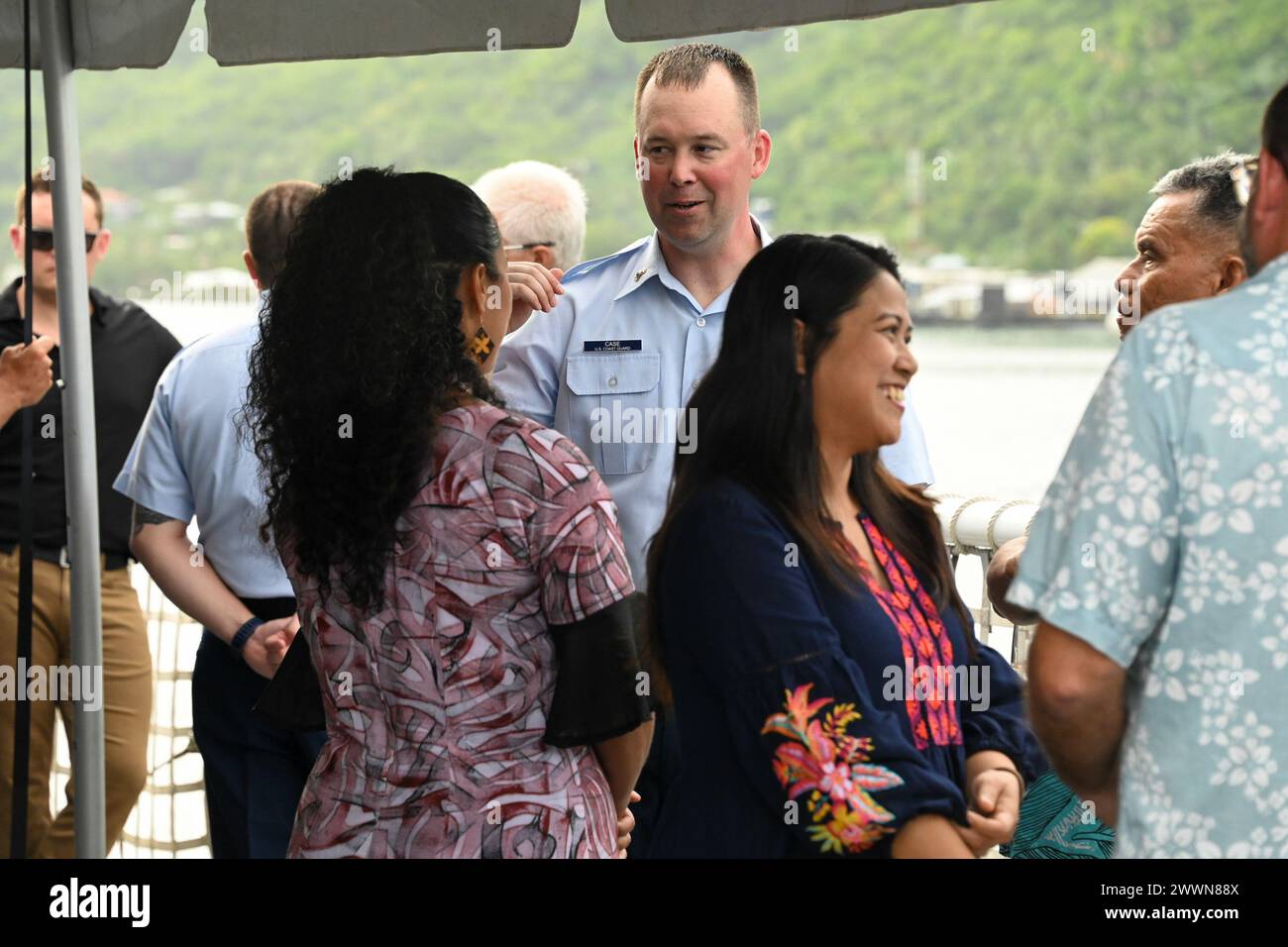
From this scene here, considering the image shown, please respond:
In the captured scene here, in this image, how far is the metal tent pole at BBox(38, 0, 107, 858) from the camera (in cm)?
282

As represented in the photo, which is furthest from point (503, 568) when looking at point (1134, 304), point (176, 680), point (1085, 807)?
point (176, 680)

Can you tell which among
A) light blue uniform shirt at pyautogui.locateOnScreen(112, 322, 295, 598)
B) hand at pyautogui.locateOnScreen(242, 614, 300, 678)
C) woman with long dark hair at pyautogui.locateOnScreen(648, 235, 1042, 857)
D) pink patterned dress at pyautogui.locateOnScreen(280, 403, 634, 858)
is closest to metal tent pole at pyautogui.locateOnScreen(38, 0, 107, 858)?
light blue uniform shirt at pyautogui.locateOnScreen(112, 322, 295, 598)

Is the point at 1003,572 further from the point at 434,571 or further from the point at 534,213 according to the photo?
the point at 534,213

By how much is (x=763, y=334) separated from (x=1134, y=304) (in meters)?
0.95

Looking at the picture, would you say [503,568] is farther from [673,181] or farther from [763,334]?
[673,181]

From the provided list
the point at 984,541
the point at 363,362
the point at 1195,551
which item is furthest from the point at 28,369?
→ the point at 1195,551

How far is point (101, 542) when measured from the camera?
148 inches

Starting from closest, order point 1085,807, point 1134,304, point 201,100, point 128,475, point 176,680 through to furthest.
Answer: point 1085,807, point 1134,304, point 128,475, point 176,680, point 201,100

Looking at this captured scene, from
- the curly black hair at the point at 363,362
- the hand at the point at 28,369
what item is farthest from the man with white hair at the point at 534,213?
the curly black hair at the point at 363,362

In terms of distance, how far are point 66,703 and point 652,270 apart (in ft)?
5.93

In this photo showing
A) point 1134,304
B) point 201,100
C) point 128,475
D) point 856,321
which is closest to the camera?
point 856,321

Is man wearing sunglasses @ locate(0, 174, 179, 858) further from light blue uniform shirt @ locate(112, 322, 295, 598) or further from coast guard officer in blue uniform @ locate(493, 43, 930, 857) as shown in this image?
coast guard officer in blue uniform @ locate(493, 43, 930, 857)

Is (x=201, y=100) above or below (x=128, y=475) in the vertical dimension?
above

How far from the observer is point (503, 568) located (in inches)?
72.1
